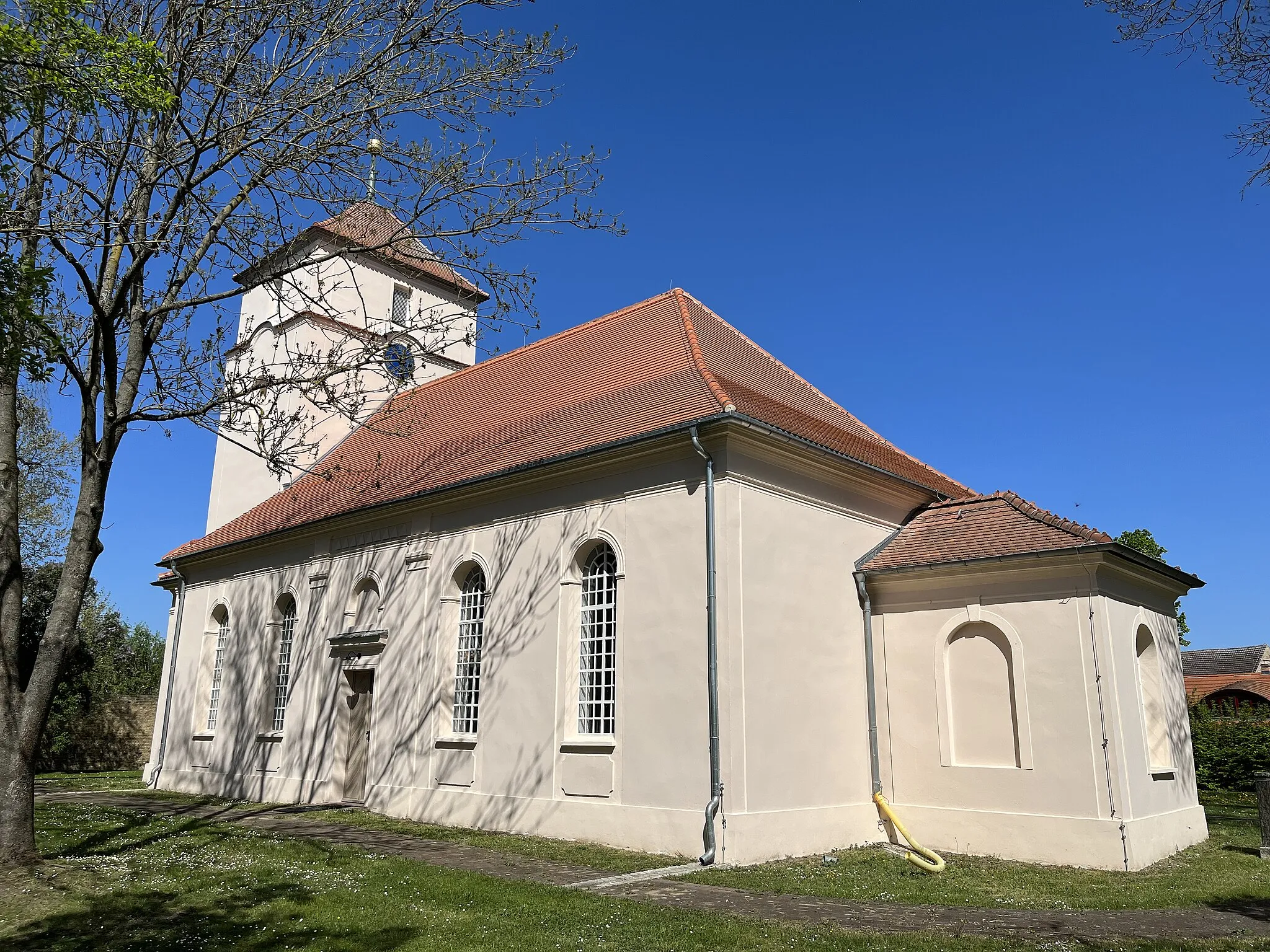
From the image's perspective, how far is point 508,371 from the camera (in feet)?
70.0

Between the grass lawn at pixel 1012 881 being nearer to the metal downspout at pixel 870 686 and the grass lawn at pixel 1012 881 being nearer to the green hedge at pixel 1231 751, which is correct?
the metal downspout at pixel 870 686

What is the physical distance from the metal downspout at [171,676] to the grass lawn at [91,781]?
439mm

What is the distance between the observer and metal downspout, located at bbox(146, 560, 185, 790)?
2389cm

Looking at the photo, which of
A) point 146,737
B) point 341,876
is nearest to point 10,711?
point 341,876

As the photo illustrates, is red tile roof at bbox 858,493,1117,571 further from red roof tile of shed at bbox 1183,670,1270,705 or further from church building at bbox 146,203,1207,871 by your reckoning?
red roof tile of shed at bbox 1183,670,1270,705

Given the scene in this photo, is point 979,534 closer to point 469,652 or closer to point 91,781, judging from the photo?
point 469,652

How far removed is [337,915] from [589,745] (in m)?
5.50

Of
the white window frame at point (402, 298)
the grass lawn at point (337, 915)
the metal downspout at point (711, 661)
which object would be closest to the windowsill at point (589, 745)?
the metal downspout at point (711, 661)

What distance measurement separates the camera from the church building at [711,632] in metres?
12.7

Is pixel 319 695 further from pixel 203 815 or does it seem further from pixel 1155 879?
pixel 1155 879

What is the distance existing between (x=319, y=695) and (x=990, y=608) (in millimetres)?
13194

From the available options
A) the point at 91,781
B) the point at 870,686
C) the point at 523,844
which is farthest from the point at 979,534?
the point at 91,781

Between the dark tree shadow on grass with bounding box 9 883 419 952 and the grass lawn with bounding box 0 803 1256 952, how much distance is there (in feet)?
0.06

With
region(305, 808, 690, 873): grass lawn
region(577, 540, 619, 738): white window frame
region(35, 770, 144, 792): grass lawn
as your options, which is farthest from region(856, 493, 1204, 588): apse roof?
region(35, 770, 144, 792): grass lawn
